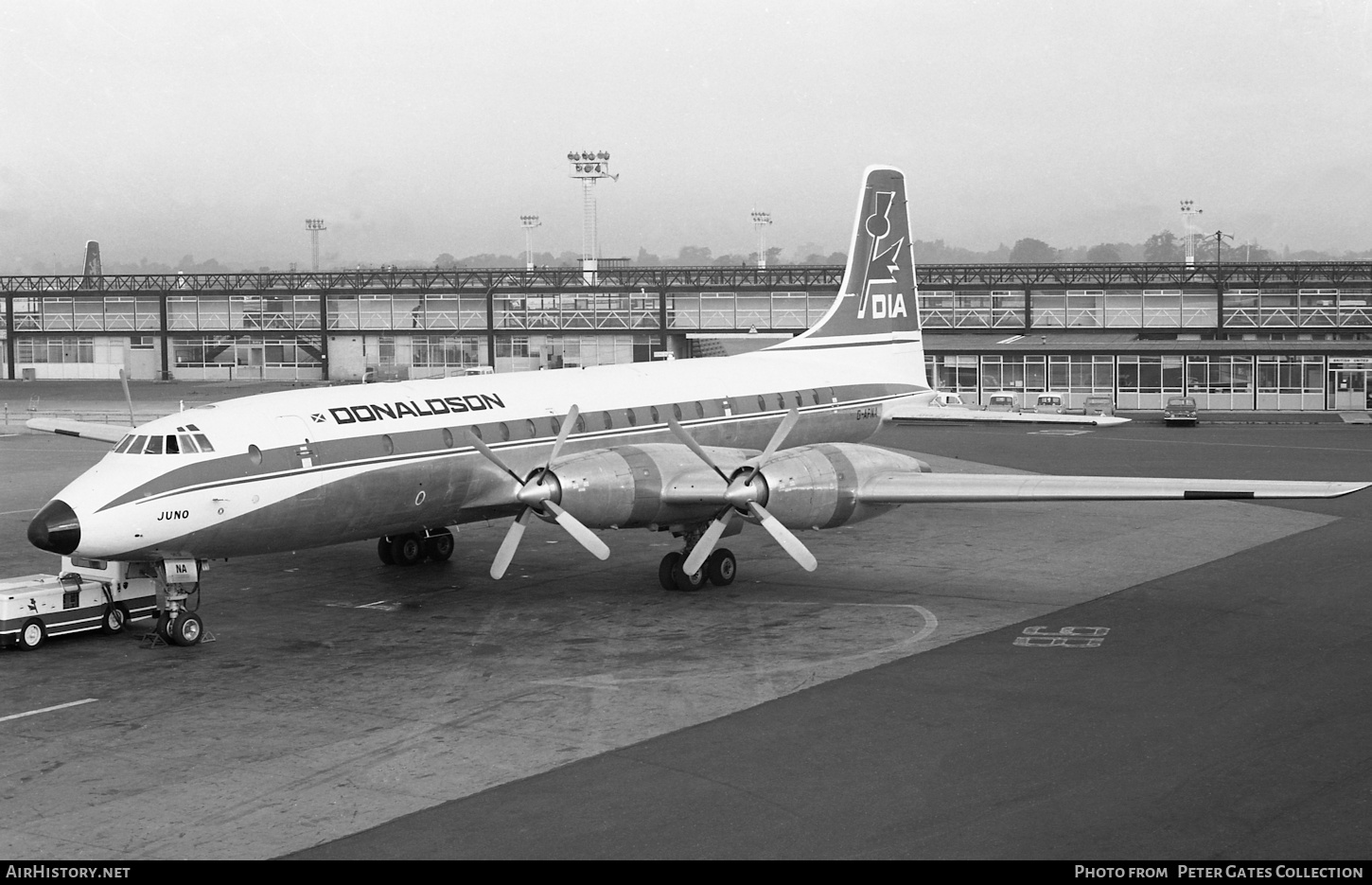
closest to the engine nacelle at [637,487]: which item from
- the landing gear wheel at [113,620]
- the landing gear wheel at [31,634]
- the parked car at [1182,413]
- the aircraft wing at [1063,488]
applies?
the aircraft wing at [1063,488]

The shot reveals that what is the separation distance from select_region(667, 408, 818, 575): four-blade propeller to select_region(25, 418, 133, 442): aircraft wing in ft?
54.0

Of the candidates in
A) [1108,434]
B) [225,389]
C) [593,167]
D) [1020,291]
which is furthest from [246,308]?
[1108,434]

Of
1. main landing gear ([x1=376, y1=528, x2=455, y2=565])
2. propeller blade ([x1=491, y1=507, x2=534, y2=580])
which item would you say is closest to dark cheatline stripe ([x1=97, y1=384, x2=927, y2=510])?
propeller blade ([x1=491, y1=507, x2=534, y2=580])

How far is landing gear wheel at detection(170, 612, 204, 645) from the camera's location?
2008 centimetres

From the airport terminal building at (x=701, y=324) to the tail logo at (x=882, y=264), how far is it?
129 feet

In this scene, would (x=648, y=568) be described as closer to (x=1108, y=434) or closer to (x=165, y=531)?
(x=165, y=531)

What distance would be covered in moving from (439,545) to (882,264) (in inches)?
585

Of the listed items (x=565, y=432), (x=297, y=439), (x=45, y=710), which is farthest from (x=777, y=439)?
(x=45, y=710)

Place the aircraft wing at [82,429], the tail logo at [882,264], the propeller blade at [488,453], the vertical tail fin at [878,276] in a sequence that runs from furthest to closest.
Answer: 1. the tail logo at [882,264]
2. the vertical tail fin at [878,276]
3. the aircraft wing at [82,429]
4. the propeller blade at [488,453]

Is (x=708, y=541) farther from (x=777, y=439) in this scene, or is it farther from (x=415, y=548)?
(x=415, y=548)

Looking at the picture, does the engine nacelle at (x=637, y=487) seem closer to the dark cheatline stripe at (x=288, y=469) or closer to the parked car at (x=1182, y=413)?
the dark cheatline stripe at (x=288, y=469)

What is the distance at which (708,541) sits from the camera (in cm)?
2270

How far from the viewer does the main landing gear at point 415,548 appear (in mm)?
26984

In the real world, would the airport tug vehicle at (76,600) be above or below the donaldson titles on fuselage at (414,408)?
below
